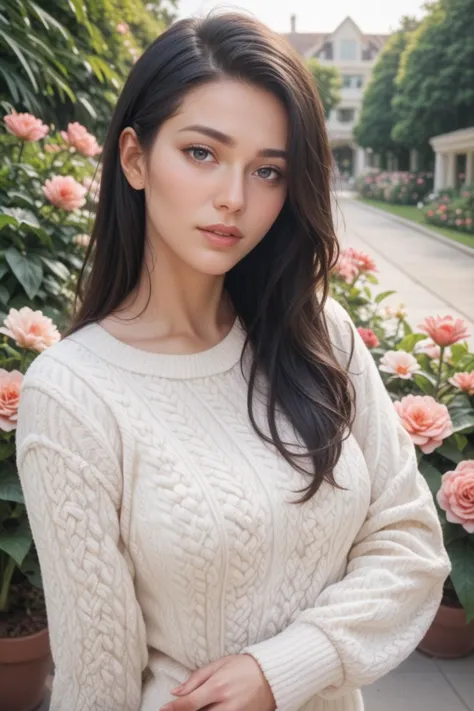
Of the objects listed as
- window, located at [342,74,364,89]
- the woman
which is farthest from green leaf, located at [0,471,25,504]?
window, located at [342,74,364,89]

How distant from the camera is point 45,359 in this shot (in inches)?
42.0

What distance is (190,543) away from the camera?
40.1 inches

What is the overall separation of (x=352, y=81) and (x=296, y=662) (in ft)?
175

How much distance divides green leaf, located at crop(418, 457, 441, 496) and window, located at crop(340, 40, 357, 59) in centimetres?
5165

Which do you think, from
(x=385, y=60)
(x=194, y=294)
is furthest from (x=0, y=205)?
(x=385, y=60)

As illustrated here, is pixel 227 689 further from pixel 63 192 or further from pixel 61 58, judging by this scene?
pixel 61 58

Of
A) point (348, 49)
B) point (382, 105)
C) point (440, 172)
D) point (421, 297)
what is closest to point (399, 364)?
point (421, 297)

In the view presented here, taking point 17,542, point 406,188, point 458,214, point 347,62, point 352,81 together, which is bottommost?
point 406,188

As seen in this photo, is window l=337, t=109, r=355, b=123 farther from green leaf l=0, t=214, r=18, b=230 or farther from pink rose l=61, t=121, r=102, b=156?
green leaf l=0, t=214, r=18, b=230

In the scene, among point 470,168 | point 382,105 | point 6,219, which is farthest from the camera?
point 382,105

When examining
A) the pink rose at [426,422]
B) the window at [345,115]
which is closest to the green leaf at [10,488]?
the pink rose at [426,422]

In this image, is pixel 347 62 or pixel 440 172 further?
pixel 347 62

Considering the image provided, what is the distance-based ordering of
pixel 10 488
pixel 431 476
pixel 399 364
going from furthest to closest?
pixel 399 364, pixel 431 476, pixel 10 488

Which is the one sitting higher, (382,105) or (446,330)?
(382,105)
